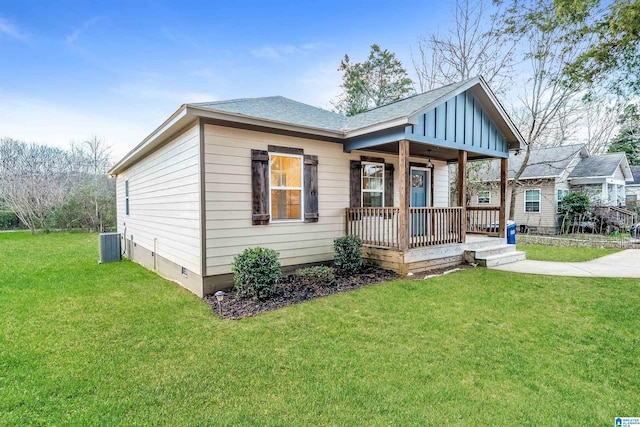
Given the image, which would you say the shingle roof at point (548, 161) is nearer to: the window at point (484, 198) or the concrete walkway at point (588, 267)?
the window at point (484, 198)

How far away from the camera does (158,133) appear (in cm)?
639

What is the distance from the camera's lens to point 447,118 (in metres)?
6.80

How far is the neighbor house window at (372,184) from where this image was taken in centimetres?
770

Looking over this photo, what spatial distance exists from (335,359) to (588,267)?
7.30m


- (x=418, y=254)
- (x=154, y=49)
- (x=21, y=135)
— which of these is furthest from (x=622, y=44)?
(x=21, y=135)

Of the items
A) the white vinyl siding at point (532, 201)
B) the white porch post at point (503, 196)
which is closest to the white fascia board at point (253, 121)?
the white porch post at point (503, 196)

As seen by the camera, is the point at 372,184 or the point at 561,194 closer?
the point at 372,184

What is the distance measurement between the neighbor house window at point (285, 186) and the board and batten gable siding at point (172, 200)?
146 cm

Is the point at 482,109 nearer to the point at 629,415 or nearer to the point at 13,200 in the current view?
the point at 629,415

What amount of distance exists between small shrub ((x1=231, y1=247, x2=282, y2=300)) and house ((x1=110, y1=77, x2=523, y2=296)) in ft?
2.18

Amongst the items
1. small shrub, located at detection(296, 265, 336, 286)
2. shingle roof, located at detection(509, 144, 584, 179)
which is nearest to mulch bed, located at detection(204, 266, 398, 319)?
small shrub, located at detection(296, 265, 336, 286)

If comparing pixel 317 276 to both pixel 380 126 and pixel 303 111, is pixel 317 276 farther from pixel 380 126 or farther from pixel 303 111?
pixel 303 111

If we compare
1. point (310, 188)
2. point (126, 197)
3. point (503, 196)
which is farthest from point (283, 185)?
point (126, 197)

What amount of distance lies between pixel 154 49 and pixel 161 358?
36.4 ft
